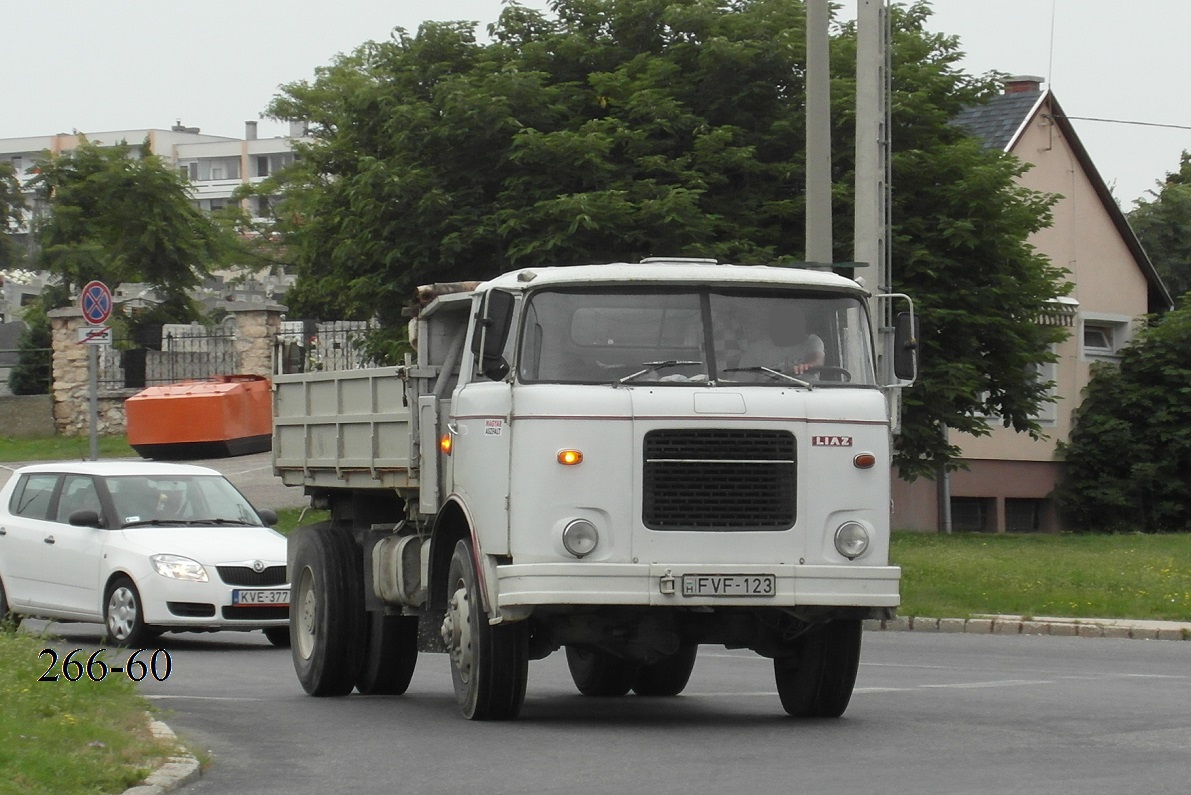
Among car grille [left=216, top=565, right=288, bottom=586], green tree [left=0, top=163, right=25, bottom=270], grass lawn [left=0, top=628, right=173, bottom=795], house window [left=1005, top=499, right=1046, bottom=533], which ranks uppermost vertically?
green tree [left=0, top=163, right=25, bottom=270]

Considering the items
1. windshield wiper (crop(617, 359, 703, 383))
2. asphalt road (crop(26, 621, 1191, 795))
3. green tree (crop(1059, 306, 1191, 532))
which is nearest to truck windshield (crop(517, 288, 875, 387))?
windshield wiper (crop(617, 359, 703, 383))

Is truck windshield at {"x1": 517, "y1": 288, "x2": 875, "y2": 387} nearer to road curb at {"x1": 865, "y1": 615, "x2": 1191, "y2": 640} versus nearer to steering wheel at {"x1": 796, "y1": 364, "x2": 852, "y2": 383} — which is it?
steering wheel at {"x1": 796, "y1": 364, "x2": 852, "y2": 383}

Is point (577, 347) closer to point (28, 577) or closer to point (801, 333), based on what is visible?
point (801, 333)

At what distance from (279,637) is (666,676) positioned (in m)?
5.55

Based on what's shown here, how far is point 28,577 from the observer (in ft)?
60.3

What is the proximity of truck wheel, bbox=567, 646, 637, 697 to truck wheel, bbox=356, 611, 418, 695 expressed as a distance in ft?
3.44

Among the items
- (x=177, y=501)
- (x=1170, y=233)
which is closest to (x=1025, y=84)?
(x=1170, y=233)

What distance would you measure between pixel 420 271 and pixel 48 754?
A: 24.4 m

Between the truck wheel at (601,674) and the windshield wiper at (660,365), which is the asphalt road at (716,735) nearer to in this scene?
the truck wheel at (601,674)

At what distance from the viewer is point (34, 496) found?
1886cm

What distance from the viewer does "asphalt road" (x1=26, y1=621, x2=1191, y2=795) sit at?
28.7ft

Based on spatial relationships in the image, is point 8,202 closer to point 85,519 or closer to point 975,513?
point 975,513

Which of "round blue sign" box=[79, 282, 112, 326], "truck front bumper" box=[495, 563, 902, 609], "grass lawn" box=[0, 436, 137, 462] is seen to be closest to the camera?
"truck front bumper" box=[495, 563, 902, 609]

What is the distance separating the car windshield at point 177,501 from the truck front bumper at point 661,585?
814 cm
